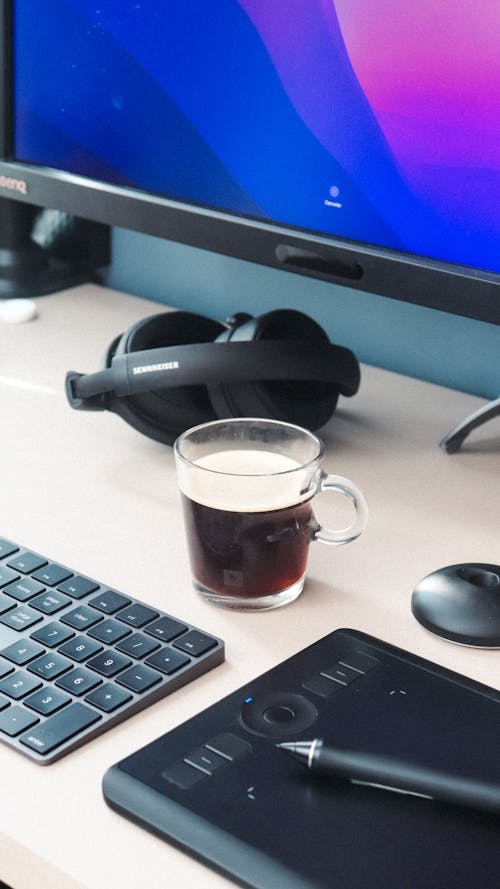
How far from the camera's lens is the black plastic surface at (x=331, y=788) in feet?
1.44

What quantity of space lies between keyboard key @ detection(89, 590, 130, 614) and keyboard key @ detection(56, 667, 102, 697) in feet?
0.17

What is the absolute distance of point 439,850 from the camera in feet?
1.47

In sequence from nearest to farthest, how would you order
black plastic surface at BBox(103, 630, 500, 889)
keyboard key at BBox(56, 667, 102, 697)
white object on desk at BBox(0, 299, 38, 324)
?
black plastic surface at BBox(103, 630, 500, 889) < keyboard key at BBox(56, 667, 102, 697) < white object on desk at BBox(0, 299, 38, 324)

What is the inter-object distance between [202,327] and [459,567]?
0.32 meters

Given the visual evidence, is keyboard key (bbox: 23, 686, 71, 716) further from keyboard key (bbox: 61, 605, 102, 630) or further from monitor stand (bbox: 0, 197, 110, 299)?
monitor stand (bbox: 0, 197, 110, 299)

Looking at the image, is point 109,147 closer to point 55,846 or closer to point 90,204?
point 90,204

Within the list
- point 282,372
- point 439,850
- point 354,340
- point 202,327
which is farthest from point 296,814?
point 354,340

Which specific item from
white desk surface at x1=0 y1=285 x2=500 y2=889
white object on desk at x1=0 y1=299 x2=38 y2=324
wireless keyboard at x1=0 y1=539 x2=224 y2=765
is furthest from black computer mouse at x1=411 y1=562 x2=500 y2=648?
white object on desk at x1=0 y1=299 x2=38 y2=324

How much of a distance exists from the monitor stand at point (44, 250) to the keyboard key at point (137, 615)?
0.58 m

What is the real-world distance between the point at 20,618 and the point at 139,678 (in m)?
0.08

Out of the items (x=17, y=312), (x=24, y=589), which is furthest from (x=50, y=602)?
(x=17, y=312)

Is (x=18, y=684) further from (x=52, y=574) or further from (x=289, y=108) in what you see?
(x=289, y=108)

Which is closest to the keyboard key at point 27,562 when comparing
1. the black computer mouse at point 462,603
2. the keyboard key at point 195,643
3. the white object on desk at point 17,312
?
the keyboard key at point 195,643

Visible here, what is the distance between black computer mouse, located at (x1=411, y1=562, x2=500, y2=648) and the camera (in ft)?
1.95
